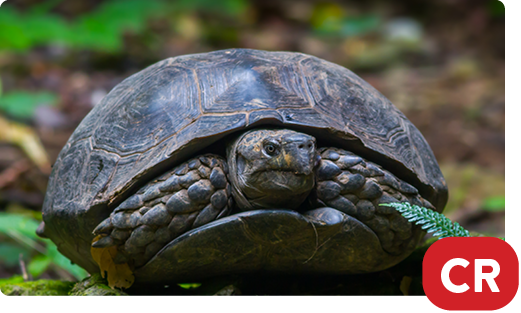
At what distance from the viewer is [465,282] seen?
182 centimetres

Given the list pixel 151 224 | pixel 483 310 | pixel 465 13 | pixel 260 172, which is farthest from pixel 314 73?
pixel 465 13

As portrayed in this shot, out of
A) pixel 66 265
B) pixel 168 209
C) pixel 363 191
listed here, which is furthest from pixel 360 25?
pixel 168 209

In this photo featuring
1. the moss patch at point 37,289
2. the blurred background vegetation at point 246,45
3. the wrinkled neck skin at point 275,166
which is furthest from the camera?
the blurred background vegetation at point 246,45

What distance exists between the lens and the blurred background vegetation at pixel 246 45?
5898mm

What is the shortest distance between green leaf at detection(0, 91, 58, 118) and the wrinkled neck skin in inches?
265

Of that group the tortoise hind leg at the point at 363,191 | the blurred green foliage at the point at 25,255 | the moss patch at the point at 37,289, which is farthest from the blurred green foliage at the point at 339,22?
the moss patch at the point at 37,289

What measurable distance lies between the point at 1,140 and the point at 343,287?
6.21m

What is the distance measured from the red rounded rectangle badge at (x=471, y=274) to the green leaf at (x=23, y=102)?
24.2 ft

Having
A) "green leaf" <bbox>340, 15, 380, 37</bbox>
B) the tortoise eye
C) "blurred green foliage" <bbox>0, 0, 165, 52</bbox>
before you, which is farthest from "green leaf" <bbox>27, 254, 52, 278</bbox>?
"green leaf" <bbox>340, 15, 380, 37</bbox>

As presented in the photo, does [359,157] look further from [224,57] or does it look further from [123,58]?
[123,58]

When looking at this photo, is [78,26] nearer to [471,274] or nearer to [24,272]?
[24,272]

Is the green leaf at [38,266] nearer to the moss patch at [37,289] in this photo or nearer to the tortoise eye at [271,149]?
the moss patch at [37,289]

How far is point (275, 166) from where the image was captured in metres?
2.00

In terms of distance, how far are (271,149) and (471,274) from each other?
2.94 ft
